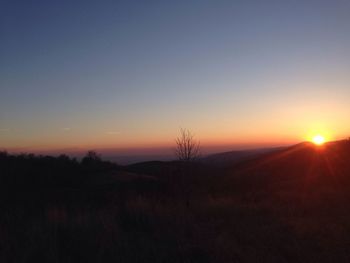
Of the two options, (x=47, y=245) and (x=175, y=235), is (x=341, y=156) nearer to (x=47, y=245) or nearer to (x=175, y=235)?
(x=175, y=235)

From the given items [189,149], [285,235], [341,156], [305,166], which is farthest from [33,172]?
[285,235]

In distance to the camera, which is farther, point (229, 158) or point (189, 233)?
point (229, 158)

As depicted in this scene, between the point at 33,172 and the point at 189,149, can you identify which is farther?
the point at 33,172

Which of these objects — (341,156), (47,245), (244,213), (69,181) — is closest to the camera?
(47,245)

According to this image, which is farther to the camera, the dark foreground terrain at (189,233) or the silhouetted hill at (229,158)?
the silhouetted hill at (229,158)

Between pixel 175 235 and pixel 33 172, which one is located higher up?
pixel 33 172

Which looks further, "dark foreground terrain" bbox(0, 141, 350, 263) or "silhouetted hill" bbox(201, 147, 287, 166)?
"silhouetted hill" bbox(201, 147, 287, 166)

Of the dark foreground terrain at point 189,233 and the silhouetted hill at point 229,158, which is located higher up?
the silhouetted hill at point 229,158

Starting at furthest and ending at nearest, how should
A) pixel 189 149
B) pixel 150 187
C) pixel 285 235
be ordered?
pixel 150 187 < pixel 189 149 < pixel 285 235

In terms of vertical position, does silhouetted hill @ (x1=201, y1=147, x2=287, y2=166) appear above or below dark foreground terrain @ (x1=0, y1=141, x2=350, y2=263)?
above

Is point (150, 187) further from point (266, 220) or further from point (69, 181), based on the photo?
point (266, 220)

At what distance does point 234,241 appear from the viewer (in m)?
10.5

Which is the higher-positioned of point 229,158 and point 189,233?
point 229,158

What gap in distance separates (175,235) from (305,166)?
32331 millimetres
